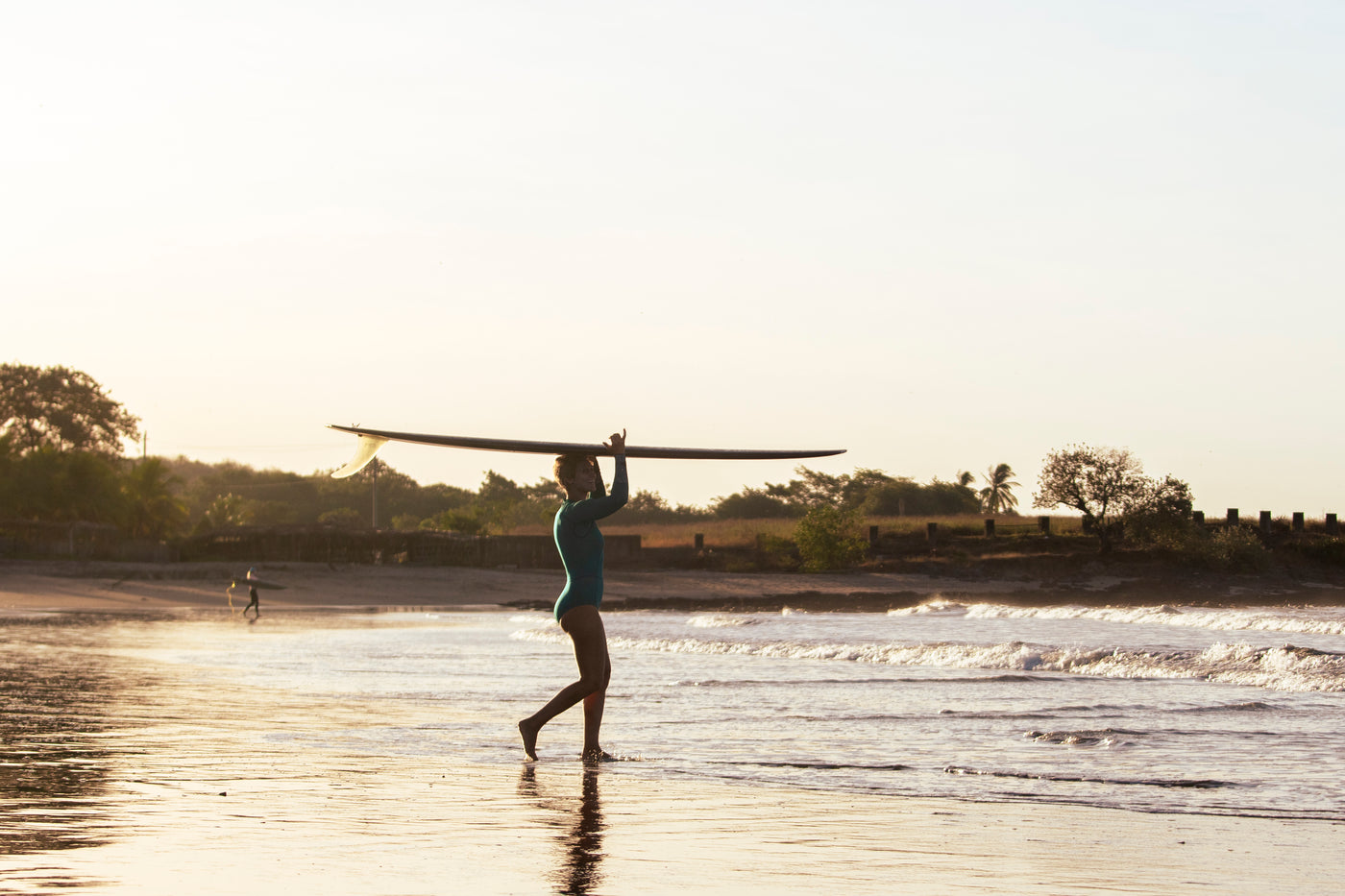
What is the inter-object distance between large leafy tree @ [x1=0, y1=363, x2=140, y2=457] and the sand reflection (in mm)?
70256

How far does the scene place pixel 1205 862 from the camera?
5129 mm

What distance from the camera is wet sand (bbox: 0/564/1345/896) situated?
4.53m

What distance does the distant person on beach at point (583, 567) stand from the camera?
752cm

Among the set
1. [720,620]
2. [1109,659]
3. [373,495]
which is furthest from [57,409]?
[1109,659]

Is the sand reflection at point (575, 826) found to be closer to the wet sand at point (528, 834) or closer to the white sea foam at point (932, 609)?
the wet sand at point (528, 834)

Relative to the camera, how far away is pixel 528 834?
5.39 meters

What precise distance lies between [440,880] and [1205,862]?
125 inches

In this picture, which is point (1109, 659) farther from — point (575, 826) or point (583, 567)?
point (575, 826)

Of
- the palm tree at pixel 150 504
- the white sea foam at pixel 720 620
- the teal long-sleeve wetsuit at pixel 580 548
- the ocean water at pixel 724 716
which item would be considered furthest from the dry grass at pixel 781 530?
the teal long-sleeve wetsuit at pixel 580 548

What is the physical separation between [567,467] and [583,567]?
2.16 feet

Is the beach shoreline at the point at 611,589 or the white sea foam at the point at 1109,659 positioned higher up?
the white sea foam at the point at 1109,659

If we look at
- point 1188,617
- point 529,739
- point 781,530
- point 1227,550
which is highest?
point 781,530

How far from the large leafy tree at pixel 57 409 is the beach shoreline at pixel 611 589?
2533cm

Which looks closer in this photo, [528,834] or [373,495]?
[528,834]
